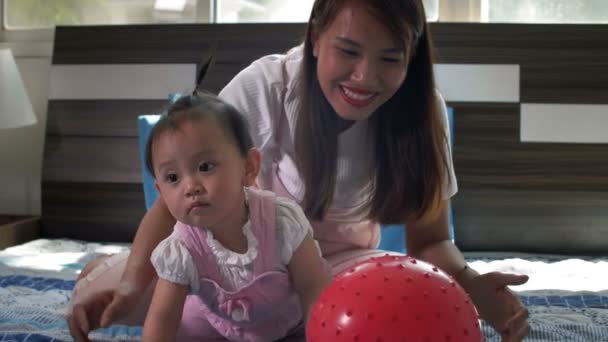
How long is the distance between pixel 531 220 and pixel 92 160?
174 centimetres

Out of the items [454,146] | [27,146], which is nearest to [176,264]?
[454,146]

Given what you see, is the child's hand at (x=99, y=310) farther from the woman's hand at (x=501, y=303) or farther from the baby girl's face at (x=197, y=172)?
the woman's hand at (x=501, y=303)

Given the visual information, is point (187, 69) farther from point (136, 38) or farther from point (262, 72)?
A: point (262, 72)

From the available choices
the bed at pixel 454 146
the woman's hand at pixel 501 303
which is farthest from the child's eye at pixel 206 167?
the bed at pixel 454 146

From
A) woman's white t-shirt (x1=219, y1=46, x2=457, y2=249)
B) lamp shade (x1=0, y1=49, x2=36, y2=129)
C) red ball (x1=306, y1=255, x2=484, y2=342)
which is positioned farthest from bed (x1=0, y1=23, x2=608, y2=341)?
red ball (x1=306, y1=255, x2=484, y2=342)

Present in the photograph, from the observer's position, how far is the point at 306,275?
115cm

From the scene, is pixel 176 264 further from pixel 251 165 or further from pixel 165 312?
pixel 251 165

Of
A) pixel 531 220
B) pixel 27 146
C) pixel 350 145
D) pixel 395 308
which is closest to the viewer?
pixel 395 308

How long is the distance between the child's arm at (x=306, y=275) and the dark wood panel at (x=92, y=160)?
1.76m

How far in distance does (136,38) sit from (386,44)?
6.11 feet

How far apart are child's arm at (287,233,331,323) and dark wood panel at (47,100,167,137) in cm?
176

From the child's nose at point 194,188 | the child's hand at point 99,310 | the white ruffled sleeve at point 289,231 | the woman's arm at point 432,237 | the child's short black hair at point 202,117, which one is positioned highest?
the child's short black hair at point 202,117

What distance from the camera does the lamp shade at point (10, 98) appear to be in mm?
2631

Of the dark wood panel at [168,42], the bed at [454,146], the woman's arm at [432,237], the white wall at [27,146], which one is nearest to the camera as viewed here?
the woman's arm at [432,237]
